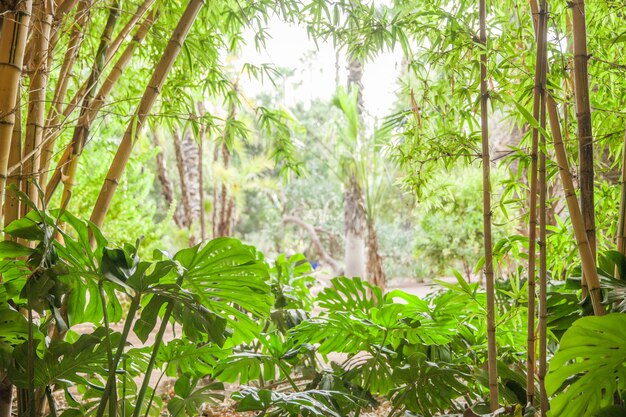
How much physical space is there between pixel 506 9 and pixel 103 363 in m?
1.42

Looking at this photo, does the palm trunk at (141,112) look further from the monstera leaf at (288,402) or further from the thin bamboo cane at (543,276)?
the thin bamboo cane at (543,276)

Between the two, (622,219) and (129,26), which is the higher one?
(129,26)

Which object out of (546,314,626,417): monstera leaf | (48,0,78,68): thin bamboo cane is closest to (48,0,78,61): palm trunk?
(48,0,78,68): thin bamboo cane

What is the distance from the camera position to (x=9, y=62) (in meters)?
1.09

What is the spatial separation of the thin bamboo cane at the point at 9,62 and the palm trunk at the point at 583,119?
1.06 meters

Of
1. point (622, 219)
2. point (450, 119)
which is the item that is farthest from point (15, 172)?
point (622, 219)

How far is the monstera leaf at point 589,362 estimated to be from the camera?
843mm

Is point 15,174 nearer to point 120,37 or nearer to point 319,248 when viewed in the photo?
point 120,37

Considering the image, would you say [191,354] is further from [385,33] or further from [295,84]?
[295,84]

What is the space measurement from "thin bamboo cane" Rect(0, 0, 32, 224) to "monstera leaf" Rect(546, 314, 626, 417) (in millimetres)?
1055

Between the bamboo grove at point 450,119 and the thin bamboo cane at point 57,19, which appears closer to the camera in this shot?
the bamboo grove at point 450,119

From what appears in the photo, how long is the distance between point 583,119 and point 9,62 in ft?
3.67

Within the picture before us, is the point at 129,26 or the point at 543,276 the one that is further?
the point at 129,26

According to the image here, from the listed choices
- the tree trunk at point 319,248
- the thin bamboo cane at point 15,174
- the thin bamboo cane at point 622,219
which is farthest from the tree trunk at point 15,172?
the tree trunk at point 319,248
